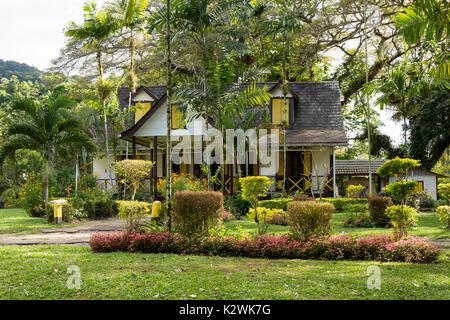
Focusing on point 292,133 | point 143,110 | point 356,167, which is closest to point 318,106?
point 292,133

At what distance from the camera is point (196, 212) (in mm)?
8047

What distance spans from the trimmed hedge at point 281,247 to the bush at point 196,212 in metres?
0.29

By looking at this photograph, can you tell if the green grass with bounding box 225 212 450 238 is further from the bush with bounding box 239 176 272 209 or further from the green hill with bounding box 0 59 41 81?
the green hill with bounding box 0 59 41 81

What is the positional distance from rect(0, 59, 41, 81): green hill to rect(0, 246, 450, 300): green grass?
138 feet

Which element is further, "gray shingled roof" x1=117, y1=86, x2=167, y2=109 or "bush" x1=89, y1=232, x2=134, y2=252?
"gray shingled roof" x1=117, y1=86, x2=167, y2=109

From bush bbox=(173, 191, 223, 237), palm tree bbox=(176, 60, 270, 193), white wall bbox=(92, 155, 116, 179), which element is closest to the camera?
bush bbox=(173, 191, 223, 237)

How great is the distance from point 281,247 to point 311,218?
35.3 inches

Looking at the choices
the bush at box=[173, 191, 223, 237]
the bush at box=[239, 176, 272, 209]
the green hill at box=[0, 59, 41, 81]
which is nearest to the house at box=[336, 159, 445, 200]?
the bush at box=[239, 176, 272, 209]

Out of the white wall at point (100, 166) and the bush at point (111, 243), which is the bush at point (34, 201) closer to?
the white wall at point (100, 166)

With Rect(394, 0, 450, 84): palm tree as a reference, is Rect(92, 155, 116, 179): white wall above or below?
below

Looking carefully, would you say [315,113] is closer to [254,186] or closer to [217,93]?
[217,93]

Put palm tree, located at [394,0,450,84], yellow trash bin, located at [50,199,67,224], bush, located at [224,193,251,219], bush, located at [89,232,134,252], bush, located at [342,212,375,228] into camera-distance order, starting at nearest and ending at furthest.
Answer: palm tree, located at [394,0,450,84] < bush, located at [89,232,134,252] < bush, located at [342,212,375,228] < yellow trash bin, located at [50,199,67,224] < bush, located at [224,193,251,219]

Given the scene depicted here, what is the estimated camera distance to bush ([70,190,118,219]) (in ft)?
47.6

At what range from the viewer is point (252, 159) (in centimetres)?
2067
